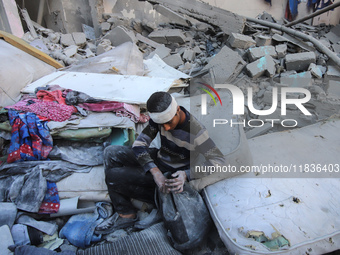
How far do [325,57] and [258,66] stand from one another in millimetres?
1558

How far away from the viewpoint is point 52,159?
241 centimetres

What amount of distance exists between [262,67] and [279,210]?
3.14 meters

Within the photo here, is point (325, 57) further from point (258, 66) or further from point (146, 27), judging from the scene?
point (146, 27)

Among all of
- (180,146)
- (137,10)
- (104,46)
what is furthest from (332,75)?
(137,10)

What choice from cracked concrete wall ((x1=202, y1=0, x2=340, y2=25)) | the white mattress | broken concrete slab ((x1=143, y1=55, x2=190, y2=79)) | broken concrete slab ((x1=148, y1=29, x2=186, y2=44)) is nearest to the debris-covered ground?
broken concrete slab ((x1=148, y1=29, x2=186, y2=44))

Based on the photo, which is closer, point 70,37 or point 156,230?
point 156,230

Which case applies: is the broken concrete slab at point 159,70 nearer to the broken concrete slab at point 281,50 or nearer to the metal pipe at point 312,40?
the broken concrete slab at point 281,50

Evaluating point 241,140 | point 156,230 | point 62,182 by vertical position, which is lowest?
point 156,230

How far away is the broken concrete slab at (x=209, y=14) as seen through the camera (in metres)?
5.52

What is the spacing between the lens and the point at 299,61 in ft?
14.3

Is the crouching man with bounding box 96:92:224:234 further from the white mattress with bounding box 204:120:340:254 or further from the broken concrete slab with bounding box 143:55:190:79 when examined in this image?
the broken concrete slab with bounding box 143:55:190:79

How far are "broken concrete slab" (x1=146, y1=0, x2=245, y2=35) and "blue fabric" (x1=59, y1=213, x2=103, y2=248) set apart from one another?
4995 mm

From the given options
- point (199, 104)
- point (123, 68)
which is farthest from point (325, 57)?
point (123, 68)
